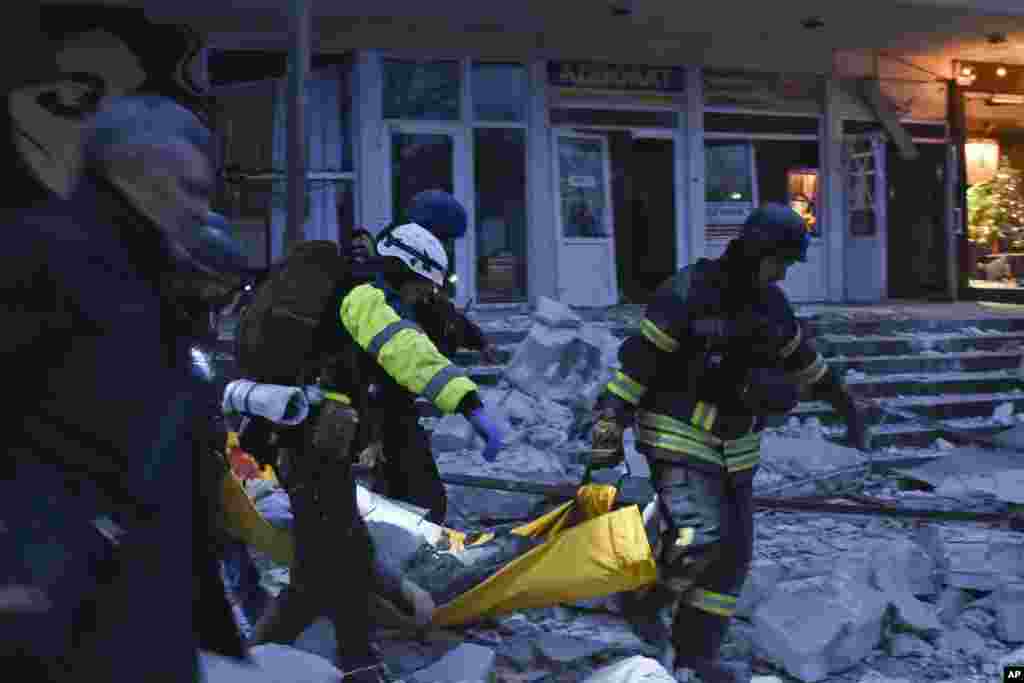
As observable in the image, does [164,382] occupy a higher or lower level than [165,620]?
higher

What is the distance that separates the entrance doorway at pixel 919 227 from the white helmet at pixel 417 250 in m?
13.3

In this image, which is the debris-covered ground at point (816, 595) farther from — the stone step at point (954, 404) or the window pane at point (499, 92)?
the window pane at point (499, 92)

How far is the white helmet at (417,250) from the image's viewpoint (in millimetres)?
4449

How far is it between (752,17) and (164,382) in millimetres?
13147

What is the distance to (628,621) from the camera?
16.6 ft

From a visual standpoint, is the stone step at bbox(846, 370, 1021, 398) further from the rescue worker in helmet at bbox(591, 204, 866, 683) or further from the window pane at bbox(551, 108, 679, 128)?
the rescue worker in helmet at bbox(591, 204, 866, 683)

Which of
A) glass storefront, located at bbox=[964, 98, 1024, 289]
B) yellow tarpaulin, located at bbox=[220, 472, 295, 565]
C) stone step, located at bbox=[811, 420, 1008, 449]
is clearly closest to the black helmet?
yellow tarpaulin, located at bbox=[220, 472, 295, 565]

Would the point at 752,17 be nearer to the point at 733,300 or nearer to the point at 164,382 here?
the point at 733,300

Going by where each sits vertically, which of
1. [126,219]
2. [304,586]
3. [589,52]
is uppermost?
[589,52]

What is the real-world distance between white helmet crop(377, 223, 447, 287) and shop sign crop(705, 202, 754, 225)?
35.7 ft

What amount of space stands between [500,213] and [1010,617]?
359 inches

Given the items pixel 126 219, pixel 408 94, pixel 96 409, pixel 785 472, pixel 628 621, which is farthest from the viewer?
pixel 408 94

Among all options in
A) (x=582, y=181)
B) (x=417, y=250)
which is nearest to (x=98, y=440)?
(x=417, y=250)

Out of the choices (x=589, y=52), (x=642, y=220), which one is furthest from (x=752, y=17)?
(x=642, y=220)
